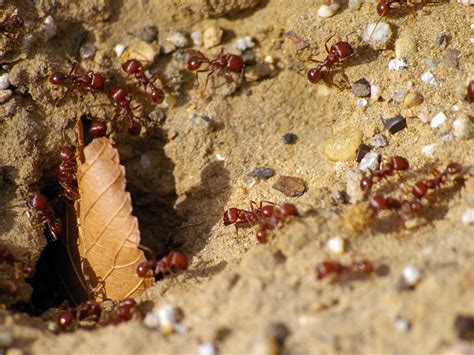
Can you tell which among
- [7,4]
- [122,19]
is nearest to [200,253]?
[122,19]

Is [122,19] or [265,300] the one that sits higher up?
[122,19]

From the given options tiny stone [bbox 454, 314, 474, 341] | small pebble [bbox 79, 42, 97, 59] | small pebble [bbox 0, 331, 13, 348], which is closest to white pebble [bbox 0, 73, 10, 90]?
small pebble [bbox 79, 42, 97, 59]

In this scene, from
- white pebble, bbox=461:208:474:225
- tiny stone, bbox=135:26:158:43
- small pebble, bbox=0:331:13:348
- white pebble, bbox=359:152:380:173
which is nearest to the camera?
small pebble, bbox=0:331:13:348

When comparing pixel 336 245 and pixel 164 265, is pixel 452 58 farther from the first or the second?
pixel 164 265

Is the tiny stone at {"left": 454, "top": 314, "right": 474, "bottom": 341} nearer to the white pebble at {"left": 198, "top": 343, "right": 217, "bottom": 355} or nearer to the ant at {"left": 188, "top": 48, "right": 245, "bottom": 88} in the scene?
→ the white pebble at {"left": 198, "top": 343, "right": 217, "bottom": 355}

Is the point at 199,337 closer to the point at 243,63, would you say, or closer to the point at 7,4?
the point at 243,63
